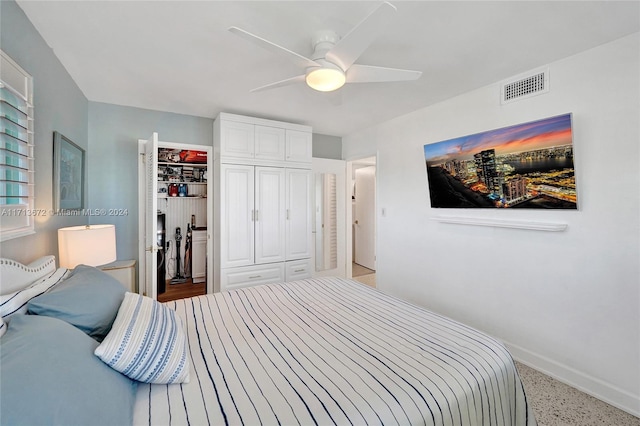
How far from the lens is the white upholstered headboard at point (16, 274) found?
1205mm

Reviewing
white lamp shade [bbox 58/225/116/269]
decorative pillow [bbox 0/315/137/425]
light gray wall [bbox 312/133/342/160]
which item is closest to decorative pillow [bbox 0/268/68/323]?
decorative pillow [bbox 0/315/137/425]

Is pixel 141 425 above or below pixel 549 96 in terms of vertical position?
below

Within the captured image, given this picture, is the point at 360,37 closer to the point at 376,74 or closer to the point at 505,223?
the point at 376,74

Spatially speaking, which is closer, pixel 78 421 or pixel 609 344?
pixel 78 421

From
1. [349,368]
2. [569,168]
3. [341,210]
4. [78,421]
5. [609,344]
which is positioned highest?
[569,168]

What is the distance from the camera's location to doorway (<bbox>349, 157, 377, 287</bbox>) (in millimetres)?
5574

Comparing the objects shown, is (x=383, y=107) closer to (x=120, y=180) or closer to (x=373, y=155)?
(x=373, y=155)

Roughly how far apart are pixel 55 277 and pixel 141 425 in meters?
1.07

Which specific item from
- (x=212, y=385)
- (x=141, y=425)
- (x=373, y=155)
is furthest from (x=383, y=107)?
(x=141, y=425)

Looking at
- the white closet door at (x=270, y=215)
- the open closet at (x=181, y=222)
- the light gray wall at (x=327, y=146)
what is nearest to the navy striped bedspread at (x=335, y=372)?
the white closet door at (x=270, y=215)

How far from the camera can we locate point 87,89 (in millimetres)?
2703

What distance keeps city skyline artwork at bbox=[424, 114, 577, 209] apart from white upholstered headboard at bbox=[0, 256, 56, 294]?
3.27 m

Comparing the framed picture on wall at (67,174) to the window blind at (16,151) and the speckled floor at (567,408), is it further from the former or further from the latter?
the speckled floor at (567,408)

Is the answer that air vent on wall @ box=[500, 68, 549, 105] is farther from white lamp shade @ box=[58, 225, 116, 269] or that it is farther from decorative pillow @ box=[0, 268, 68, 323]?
white lamp shade @ box=[58, 225, 116, 269]
